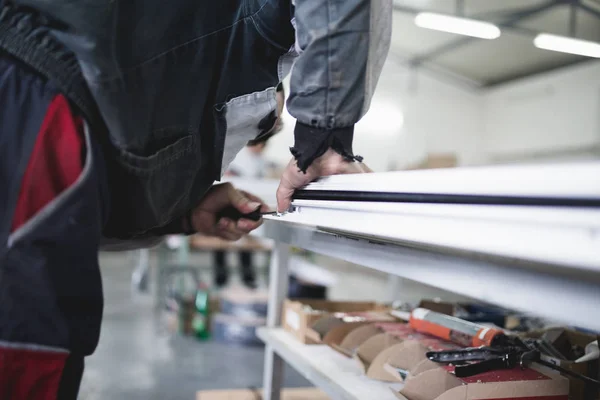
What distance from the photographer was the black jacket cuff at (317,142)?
0.68 metres

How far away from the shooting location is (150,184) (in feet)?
2.29

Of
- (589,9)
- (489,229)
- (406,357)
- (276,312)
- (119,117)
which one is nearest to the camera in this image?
(489,229)

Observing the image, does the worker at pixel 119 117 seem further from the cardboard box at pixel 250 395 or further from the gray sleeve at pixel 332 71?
the cardboard box at pixel 250 395

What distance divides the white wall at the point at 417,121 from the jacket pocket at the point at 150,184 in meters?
8.28

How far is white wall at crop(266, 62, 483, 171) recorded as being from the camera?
920 centimetres

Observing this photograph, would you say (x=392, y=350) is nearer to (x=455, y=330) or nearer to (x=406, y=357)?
(x=406, y=357)

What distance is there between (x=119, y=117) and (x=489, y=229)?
435 millimetres

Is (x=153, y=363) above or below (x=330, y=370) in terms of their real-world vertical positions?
below

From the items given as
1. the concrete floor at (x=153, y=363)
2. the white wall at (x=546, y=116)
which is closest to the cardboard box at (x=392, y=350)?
the concrete floor at (x=153, y=363)

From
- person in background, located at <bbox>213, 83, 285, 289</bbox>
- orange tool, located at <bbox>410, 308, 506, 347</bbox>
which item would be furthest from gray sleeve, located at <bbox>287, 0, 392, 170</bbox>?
person in background, located at <bbox>213, 83, 285, 289</bbox>

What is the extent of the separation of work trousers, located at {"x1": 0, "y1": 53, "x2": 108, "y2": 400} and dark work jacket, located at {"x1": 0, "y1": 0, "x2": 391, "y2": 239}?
41 mm

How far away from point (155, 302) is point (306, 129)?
385 centimetres

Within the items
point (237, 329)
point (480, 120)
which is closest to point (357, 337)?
point (237, 329)

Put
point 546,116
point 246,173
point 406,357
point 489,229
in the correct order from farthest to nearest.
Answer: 1. point 546,116
2. point 246,173
3. point 406,357
4. point 489,229
